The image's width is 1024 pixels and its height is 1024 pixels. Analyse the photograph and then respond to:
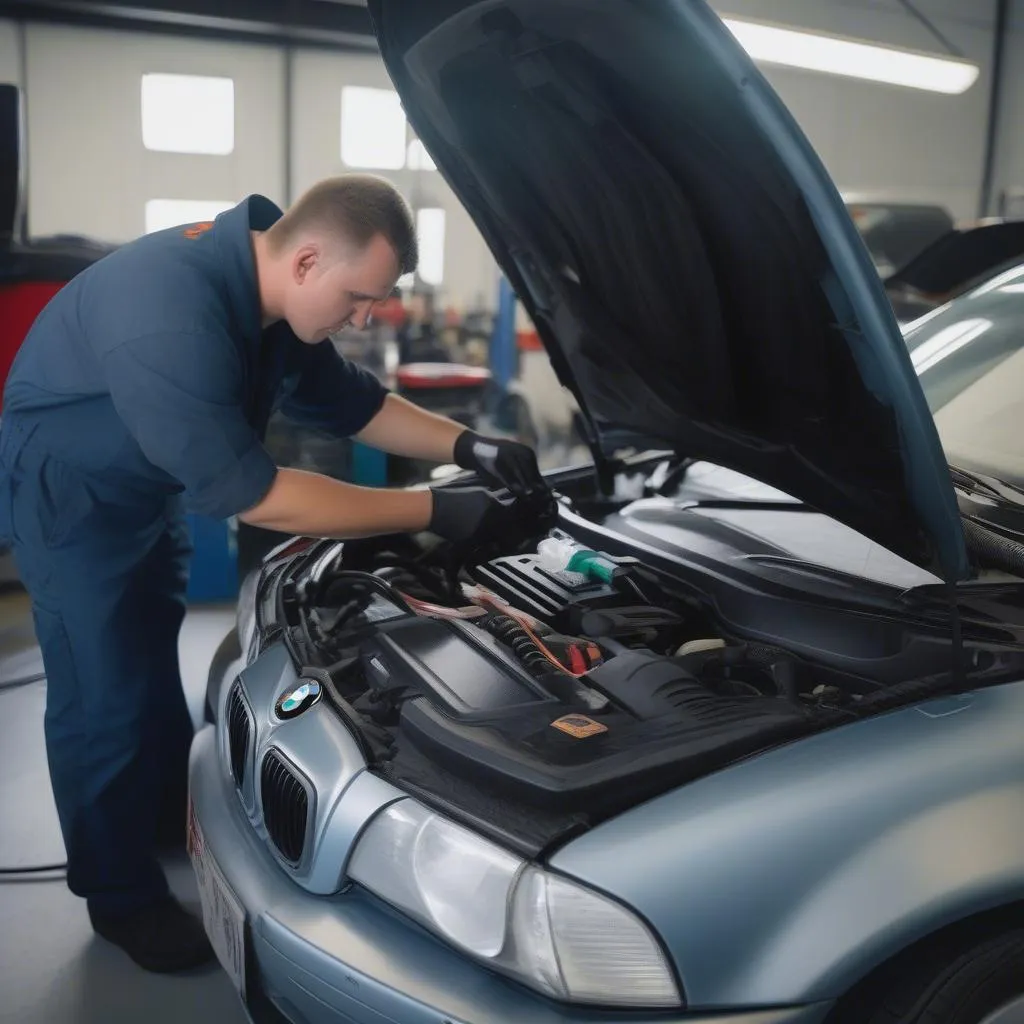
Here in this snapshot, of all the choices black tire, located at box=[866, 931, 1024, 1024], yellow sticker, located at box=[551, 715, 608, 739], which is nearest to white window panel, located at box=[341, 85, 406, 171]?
yellow sticker, located at box=[551, 715, 608, 739]

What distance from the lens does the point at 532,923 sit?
3.13ft

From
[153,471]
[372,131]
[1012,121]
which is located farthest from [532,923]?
[1012,121]

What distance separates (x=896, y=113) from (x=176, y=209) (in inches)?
229

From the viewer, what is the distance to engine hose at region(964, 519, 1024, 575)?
133 centimetres

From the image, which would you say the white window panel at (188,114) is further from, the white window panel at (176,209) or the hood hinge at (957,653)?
the hood hinge at (957,653)

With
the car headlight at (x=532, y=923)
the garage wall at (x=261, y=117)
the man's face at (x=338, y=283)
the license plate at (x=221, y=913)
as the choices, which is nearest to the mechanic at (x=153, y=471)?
the man's face at (x=338, y=283)

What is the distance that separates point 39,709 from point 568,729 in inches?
82.8

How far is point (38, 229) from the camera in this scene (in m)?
6.59

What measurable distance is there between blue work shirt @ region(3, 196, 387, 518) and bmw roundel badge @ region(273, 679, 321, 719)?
30 cm

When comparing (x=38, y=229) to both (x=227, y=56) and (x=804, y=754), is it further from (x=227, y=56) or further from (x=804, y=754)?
(x=804, y=754)

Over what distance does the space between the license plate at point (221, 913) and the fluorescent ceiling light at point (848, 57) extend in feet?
15.5

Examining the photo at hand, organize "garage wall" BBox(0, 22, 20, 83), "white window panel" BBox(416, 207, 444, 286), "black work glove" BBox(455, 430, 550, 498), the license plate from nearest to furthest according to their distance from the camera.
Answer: the license plate < "black work glove" BBox(455, 430, 550, 498) < "garage wall" BBox(0, 22, 20, 83) < "white window panel" BBox(416, 207, 444, 286)

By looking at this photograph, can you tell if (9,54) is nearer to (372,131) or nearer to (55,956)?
(372,131)

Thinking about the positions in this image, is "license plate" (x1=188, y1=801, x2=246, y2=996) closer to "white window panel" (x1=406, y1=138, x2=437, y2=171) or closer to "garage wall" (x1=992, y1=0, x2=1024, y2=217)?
"white window panel" (x1=406, y1=138, x2=437, y2=171)
